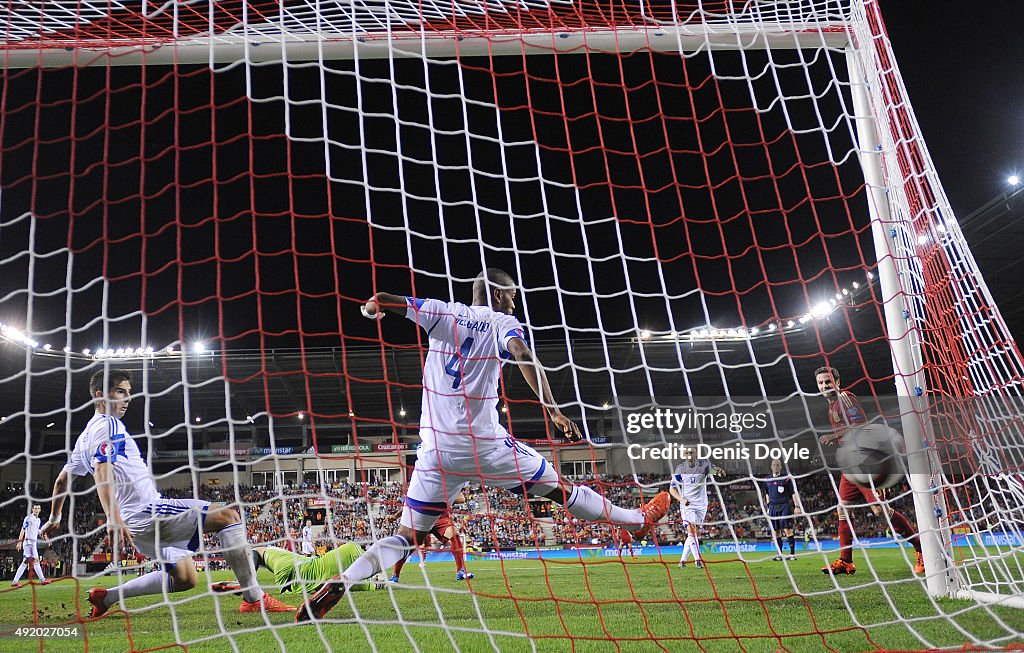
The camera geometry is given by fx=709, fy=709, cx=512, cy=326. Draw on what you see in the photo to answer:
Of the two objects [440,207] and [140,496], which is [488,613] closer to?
[140,496]

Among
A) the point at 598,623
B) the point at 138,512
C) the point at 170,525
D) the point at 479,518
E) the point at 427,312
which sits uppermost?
the point at 427,312

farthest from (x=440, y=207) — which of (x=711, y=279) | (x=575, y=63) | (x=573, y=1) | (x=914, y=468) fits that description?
(x=711, y=279)

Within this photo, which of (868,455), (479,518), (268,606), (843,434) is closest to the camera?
(268,606)

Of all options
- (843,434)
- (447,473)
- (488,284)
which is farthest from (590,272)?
(843,434)

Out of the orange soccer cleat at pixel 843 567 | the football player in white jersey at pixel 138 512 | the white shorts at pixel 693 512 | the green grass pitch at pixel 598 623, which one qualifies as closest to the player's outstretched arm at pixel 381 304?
the green grass pitch at pixel 598 623

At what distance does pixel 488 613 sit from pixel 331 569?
1228 mm

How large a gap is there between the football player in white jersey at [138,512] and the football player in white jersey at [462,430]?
972 millimetres

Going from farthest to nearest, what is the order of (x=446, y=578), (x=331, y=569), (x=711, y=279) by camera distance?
1. (x=711, y=279)
2. (x=446, y=578)
3. (x=331, y=569)

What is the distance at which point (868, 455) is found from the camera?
220 inches

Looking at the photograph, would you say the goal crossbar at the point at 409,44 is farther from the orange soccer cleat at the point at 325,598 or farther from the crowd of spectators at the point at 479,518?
the crowd of spectators at the point at 479,518

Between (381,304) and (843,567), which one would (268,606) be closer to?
(381,304)

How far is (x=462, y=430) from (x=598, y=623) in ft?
4.62

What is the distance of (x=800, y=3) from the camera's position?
16.3ft

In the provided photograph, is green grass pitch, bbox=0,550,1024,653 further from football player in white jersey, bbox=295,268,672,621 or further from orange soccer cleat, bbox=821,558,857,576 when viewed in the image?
football player in white jersey, bbox=295,268,672,621
